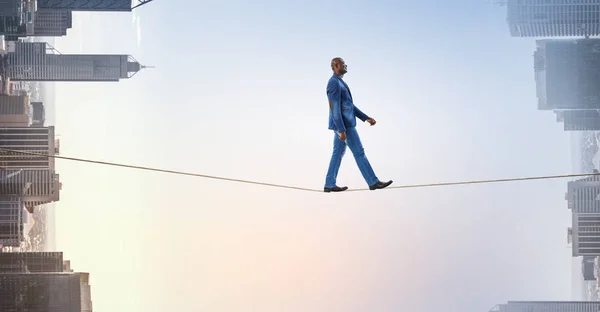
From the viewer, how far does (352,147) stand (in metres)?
23.4

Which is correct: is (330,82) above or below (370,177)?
above

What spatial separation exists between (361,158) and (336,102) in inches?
70.7

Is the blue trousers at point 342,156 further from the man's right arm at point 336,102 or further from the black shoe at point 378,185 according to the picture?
the man's right arm at point 336,102

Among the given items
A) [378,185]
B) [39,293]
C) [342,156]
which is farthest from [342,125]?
[39,293]

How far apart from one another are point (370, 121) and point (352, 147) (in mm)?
763

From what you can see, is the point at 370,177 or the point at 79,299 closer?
the point at 370,177

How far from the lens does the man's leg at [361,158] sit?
76.1 feet

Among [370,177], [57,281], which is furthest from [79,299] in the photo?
[370,177]

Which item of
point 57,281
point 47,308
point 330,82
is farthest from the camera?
point 57,281

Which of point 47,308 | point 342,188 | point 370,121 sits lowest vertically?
point 47,308

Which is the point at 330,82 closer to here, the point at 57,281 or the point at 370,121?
the point at 370,121

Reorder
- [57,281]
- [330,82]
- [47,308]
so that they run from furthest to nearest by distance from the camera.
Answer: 1. [57,281]
2. [47,308]
3. [330,82]

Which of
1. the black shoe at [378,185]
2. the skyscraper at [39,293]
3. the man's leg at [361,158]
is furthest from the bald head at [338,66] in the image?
the skyscraper at [39,293]

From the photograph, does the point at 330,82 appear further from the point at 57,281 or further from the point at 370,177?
the point at 57,281
